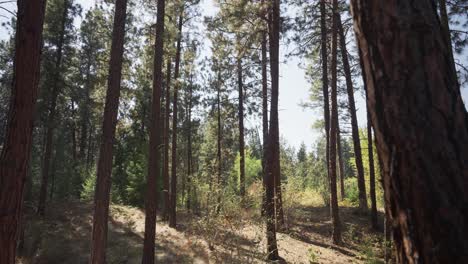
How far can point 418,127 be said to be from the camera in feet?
4.25

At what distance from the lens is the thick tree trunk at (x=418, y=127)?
1.20 meters

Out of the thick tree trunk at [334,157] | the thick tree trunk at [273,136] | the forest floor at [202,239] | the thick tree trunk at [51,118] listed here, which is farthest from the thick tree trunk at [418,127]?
the thick tree trunk at [51,118]

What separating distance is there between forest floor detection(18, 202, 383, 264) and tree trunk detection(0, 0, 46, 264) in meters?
4.85

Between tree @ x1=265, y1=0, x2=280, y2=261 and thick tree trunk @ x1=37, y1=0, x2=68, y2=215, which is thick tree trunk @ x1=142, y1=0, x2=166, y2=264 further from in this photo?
thick tree trunk @ x1=37, y1=0, x2=68, y2=215

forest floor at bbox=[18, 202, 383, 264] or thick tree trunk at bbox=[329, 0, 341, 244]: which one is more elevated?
thick tree trunk at bbox=[329, 0, 341, 244]

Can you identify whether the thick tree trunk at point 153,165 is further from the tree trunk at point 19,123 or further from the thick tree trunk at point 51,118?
the thick tree trunk at point 51,118

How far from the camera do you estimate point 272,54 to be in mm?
10305

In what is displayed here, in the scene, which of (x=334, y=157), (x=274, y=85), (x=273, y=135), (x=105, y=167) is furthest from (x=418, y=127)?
(x=334, y=157)

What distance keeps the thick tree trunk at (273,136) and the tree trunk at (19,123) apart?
228 inches

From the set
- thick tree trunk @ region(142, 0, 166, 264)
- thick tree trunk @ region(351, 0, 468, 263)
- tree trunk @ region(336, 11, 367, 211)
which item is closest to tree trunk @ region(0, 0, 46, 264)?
thick tree trunk @ region(351, 0, 468, 263)

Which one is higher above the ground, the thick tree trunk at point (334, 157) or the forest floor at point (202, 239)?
the thick tree trunk at point (334, 157)

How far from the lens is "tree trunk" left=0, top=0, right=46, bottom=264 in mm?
4059

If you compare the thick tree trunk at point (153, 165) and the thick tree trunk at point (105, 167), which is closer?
the thick tree trunk at point (105, 167)

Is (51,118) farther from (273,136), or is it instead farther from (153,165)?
(273,136)
